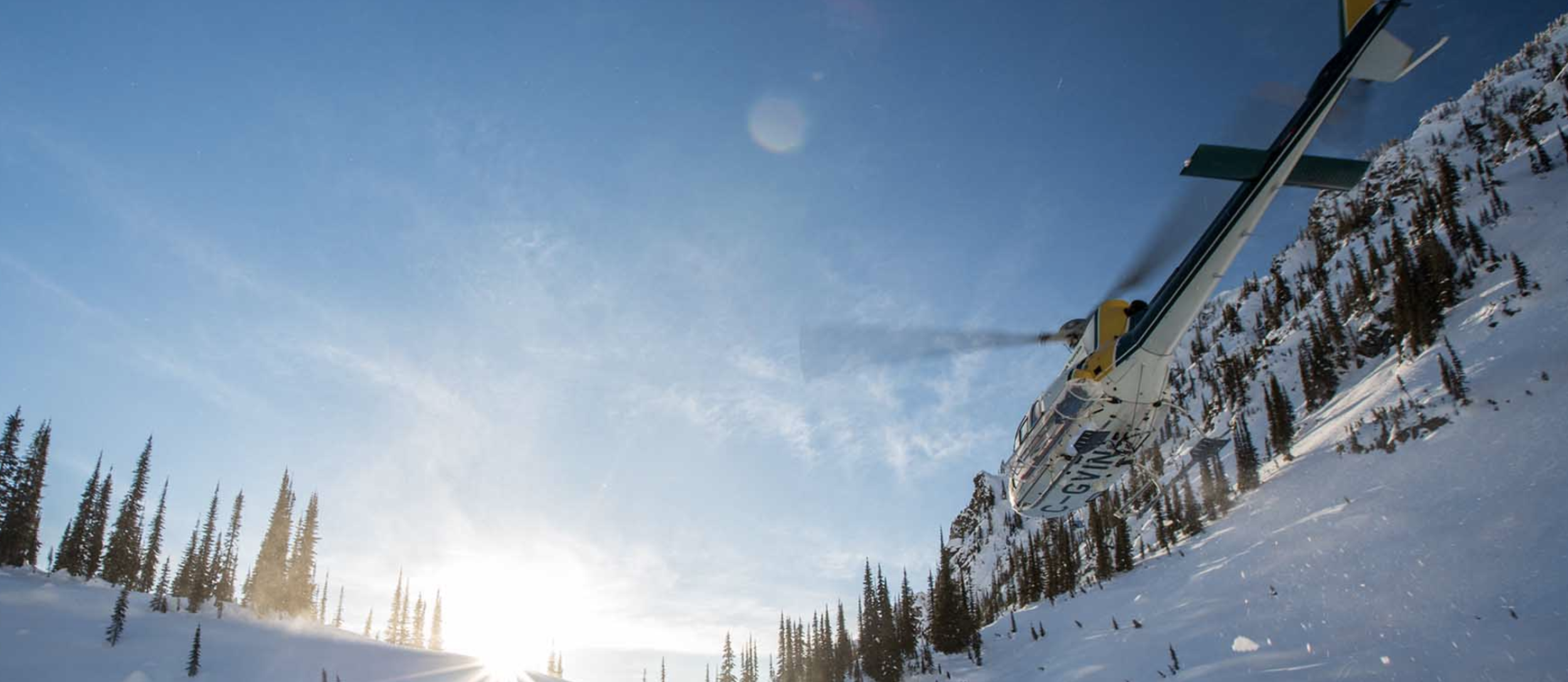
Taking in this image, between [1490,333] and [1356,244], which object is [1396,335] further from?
[1356,244]

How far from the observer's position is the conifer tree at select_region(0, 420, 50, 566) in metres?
54.5

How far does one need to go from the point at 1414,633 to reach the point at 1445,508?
13179 millimetres

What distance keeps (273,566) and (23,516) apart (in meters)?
25.4

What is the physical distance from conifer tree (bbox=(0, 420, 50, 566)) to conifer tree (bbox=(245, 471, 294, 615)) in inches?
860

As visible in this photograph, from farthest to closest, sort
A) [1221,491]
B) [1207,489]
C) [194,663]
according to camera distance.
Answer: [1207,489]
[1221,491]
[194,663]

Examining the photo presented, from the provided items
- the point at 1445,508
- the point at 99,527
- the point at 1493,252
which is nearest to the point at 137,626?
the point at 99,527

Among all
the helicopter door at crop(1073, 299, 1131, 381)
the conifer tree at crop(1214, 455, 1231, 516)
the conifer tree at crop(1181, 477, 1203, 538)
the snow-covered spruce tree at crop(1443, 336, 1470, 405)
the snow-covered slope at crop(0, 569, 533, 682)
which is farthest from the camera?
the conifer tree at crop(1214, 455, 1231, 516)

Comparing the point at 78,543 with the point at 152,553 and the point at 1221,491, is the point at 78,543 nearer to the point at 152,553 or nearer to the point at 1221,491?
the point at 152,553

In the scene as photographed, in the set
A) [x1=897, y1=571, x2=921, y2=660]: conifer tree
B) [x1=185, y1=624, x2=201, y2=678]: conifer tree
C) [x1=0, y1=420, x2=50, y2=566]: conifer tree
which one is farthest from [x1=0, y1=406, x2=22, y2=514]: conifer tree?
[x1=897, y1=571, x2=921, y2=660]: conifer tree

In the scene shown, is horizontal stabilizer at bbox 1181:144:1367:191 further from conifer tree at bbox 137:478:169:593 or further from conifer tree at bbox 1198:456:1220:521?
conifer tree at bbox 137:478:169:593

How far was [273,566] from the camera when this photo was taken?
258 ft

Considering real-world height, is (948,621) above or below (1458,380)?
below

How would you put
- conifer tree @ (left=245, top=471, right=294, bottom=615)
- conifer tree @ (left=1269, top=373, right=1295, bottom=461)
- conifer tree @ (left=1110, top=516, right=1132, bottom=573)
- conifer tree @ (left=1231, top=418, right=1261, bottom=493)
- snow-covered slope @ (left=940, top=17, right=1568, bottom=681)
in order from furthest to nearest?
conifer tree @ (left=245, top=471, right=294, bottom=615)
conifer tree @ (left=1269, top=373, right=1295, bottom=461)
conifer tree @ (left=1110, top=516, right=1132, bottom=573)
conifer tree @ (left=1231, top=418, right=1261, bottom=493)
snow-covered slope @ (left=940, top=17, right=1568, bottom=681)

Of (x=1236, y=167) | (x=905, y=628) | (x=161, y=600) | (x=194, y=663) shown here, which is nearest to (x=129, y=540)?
(x=161, y=600)
